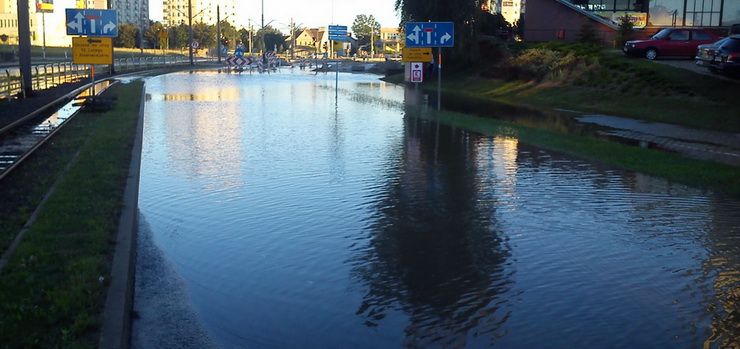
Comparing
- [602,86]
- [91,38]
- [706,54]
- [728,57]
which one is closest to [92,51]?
[91,38]

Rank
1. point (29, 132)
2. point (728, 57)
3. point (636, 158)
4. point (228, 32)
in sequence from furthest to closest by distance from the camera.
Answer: point (228, 32)
point (728, 57)
point (29, 132)
point (636, 158)

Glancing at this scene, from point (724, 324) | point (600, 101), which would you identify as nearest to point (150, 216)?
point (724, 324)

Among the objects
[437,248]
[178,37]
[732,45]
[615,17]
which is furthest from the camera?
[178,37]

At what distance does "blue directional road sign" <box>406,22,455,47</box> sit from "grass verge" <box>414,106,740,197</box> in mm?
6065

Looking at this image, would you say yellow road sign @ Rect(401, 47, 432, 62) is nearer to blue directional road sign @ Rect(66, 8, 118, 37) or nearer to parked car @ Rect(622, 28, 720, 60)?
blue directional road sign @ Rect(66, 8, 118, 37)

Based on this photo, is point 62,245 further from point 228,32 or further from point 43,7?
point 228,32

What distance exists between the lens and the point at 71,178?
38.6ft

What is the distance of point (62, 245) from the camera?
788 centimetres

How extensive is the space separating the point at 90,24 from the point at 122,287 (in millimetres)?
20489

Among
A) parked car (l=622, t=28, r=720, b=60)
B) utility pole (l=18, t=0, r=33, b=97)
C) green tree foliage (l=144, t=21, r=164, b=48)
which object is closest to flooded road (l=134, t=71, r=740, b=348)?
utility pole (l=18, t=0, r=33, b=97)

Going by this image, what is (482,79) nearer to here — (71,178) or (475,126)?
(475,126)

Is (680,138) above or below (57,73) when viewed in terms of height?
below

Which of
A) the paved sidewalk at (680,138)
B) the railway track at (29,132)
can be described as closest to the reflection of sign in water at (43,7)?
the railway track at (29,132)

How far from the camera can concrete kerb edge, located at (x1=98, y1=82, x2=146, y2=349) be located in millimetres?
5516
